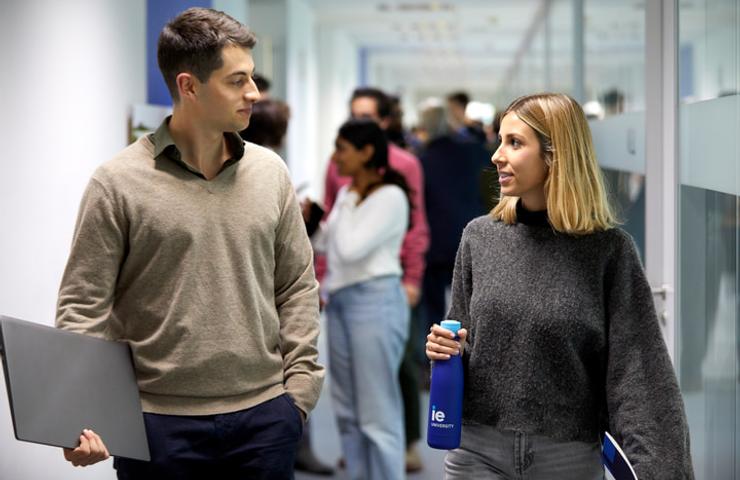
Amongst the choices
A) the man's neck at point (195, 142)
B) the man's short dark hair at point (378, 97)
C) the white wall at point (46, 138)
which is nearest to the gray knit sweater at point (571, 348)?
the man's neck at point (195, 142)

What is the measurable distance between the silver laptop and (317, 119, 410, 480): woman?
70.7 inches

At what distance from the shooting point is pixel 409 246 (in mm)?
4703

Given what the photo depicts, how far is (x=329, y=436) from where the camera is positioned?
18.4ft

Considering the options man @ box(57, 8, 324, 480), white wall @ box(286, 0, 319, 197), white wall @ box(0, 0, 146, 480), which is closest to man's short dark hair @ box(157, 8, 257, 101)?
man @ box(57, 8, 324, 480)

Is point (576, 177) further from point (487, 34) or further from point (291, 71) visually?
point (487, 34)

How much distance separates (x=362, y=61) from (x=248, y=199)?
→ 1645 cm

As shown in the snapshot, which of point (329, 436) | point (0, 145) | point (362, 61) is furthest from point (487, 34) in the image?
point (0, 145)

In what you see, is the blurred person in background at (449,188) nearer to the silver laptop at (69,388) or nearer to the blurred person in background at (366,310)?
the blurred person in background at (366,310)

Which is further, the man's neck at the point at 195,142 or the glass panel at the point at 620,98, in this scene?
the glass panel at the point at 620,98

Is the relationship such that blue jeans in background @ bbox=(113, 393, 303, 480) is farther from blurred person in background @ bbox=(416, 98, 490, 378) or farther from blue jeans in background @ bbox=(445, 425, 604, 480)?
blurred person in background @ bbox=(416, 98, 490, 378)

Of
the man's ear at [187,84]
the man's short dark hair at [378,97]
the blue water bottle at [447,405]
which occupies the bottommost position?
the blue water bottle at [447,405]

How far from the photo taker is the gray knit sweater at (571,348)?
204cm

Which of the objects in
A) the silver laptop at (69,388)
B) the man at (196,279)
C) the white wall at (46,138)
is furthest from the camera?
the white wall at (46,138)

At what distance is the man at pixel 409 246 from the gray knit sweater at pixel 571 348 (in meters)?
2.40
